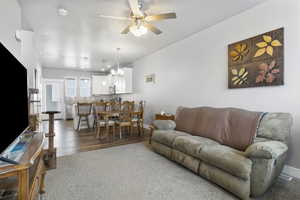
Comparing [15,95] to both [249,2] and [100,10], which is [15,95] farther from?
[249,2]

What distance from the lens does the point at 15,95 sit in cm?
129

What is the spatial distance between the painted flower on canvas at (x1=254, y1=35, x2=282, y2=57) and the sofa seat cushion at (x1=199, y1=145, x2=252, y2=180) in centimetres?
169

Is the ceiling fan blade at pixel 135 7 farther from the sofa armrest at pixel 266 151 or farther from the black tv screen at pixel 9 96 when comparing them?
the sofa armrest at pixel 266 151

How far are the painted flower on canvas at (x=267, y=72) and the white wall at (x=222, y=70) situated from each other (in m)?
0.13

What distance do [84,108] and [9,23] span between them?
11.8ft

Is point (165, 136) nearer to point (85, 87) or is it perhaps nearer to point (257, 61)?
point (257, 61)

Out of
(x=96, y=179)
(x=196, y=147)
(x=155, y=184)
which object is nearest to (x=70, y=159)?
(x=96, y=179)

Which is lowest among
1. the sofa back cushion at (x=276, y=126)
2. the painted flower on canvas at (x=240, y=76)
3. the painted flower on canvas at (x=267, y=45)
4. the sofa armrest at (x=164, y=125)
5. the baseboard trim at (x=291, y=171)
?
the baseboard trim at (x=291, y=171)

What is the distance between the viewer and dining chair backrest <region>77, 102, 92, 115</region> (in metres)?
5.24

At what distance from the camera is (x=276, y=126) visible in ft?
6.56

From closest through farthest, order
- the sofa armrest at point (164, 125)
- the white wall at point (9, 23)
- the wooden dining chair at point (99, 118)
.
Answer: the white wall at point (9, 23) → the sofa armrest at point (164, 125) → the wooden dining chair at point (99, 118)

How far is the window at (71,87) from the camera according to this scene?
8273 mm

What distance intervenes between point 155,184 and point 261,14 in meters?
3.10

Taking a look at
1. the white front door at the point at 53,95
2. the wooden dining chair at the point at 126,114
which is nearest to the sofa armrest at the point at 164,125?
the wooden dining chair at the point at 126,114
